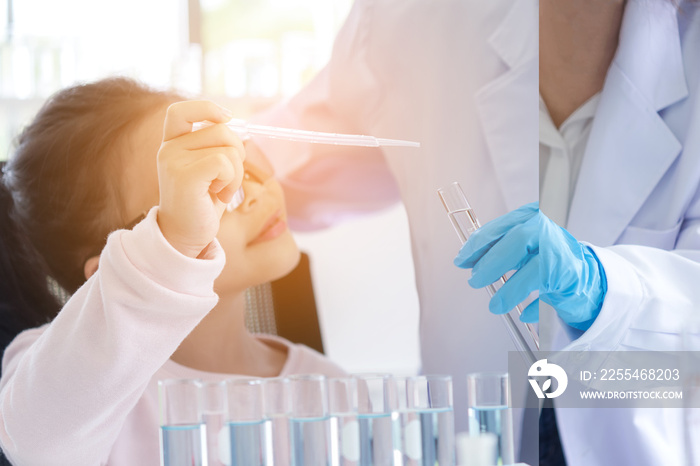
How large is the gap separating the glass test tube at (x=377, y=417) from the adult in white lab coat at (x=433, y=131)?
4.8 inches

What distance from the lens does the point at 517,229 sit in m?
0.70

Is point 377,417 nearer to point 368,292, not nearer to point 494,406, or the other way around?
point 494,406

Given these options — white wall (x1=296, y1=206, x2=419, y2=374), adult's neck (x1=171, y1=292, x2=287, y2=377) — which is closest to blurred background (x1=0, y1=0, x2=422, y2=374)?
white wall (x1=296, y1=206, x2=419, y2=374)

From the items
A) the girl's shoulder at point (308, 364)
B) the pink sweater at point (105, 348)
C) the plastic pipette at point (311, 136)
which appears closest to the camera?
the pink sweater at point (105, 348)

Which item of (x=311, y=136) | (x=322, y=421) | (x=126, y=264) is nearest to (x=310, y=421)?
(x=322, y=421)

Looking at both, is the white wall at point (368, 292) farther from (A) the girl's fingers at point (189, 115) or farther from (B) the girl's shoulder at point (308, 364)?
(A) the girl's fingers at point (189, 115)

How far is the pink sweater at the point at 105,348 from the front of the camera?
675 mm

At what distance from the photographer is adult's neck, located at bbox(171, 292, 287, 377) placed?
97 cm

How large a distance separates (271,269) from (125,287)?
298 millimetres

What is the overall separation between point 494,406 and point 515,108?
347 mm

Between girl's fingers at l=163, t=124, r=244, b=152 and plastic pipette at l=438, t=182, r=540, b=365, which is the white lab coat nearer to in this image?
plastic pipette at l=438, t=182, r=540, b=365

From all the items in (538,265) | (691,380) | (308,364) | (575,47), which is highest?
(575,47)

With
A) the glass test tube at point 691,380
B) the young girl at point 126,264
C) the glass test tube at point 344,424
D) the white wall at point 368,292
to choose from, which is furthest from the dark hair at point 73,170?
the glass test tube at point 691,380

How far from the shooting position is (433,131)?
878 millimetres
